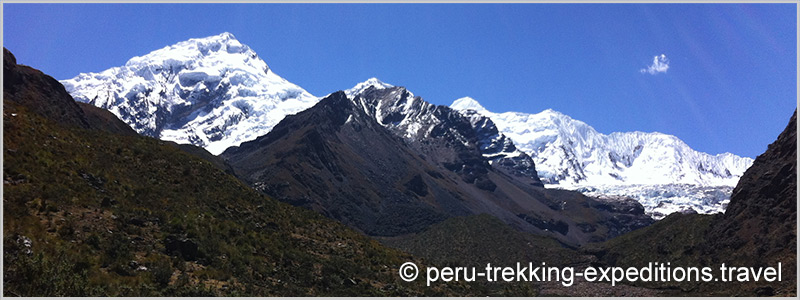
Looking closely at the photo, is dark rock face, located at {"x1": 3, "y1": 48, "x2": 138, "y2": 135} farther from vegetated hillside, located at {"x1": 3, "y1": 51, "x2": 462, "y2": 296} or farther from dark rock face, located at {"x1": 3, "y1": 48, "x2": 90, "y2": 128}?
vegetated hillside, located at {"x1": 3, "y1": 51, "x2": 462, "y2": 296}

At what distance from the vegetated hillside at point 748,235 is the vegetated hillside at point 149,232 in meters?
72.3

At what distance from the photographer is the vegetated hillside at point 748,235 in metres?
114

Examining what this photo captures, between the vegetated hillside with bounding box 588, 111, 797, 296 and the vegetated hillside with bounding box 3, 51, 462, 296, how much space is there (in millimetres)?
72300

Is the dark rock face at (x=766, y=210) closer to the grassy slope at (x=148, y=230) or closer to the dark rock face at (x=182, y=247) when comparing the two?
the grassy slope at (x=148, y=230)

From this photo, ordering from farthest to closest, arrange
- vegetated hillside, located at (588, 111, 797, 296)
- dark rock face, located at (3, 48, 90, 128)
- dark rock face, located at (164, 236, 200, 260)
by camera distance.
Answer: dark rock face, located at (3, 48, 90, 128) → vegetated hillside, located at (588, 111, 797, 296) → dark rock face, located at (164, 236, 200, 260)

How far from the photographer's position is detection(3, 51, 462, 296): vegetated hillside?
3450 cm

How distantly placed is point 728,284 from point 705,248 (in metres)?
33.7

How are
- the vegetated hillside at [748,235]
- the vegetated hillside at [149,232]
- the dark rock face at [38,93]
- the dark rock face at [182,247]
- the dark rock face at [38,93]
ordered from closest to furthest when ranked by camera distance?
the vegetated hillside at [149,232] < the dark rock face at [182,247] < the vegetated hillside at [748,235] < the dark rock face at [38,93] < the dark rock face at [38,93]

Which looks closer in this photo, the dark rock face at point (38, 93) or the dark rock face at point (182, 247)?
the dark rock face at point (182, 247)

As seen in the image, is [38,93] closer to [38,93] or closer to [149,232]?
[38,93]

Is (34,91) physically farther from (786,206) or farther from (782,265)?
(786,206)

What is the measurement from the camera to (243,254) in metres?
47.2

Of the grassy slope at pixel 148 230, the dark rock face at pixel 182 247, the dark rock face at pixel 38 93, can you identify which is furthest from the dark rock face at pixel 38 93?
the dark rock face at pixel 182 247

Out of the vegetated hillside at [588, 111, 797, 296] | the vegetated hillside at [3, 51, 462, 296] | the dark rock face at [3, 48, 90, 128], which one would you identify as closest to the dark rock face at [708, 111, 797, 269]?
the vegetated hillside at [588, 111, 797, 296]
